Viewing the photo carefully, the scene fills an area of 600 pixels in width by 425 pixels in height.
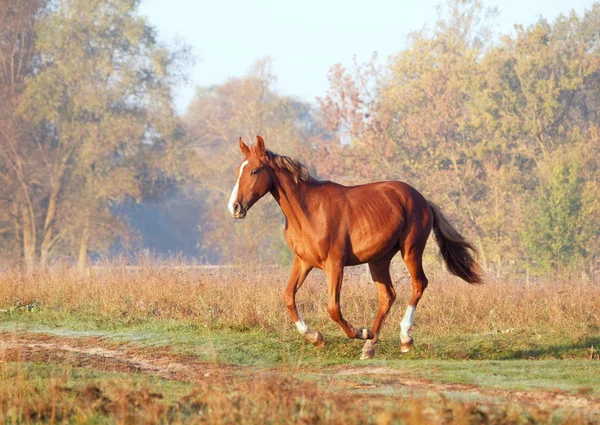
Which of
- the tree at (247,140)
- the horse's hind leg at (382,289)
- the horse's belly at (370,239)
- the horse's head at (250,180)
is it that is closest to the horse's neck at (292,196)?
the horse's head at (250,180)

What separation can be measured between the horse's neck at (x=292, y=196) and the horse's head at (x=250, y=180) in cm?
13

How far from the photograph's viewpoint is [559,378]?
931 cm

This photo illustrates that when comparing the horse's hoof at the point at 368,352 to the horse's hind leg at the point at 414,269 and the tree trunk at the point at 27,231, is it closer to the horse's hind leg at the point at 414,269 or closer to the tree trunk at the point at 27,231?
the horse's hind leg at the point at 414,269

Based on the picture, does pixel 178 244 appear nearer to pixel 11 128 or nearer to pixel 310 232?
pixel 11 128

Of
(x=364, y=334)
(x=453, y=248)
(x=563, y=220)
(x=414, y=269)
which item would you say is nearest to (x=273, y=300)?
(x=453, y=248)

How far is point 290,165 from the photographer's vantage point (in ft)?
37.4

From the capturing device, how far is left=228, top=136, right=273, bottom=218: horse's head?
434 inches

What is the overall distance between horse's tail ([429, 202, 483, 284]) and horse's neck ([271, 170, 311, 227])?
1.88 metres

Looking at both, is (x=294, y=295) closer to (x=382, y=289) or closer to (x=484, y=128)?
(x=382, y=289)

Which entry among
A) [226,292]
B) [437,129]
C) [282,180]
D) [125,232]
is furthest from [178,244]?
[282,180]

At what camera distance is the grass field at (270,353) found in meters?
7.03

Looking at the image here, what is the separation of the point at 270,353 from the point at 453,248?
9.08ft

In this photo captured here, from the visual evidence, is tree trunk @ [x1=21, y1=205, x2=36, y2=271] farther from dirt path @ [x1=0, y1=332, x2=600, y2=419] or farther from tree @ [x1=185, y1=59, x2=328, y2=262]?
dirt path @ [x1=0, y1=332, x2=600, y2=419]

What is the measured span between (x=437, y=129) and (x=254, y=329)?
27715 millimetres
